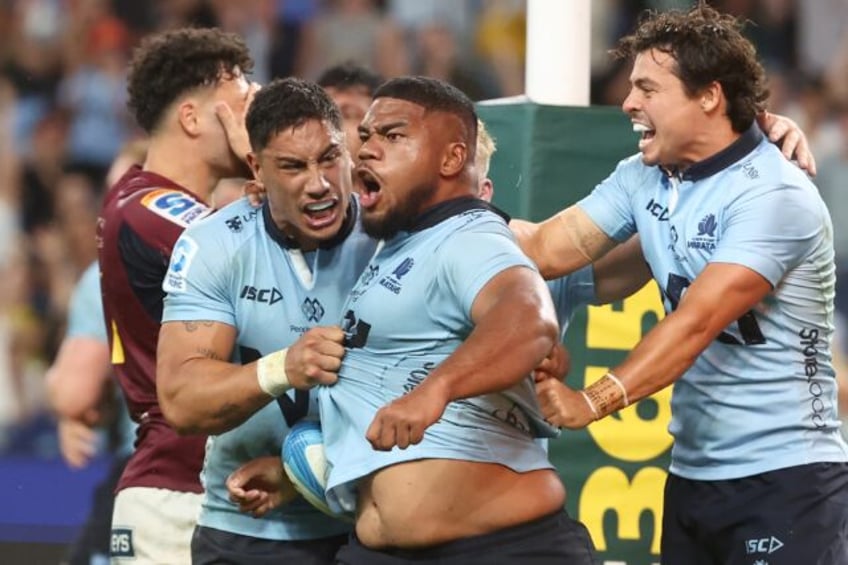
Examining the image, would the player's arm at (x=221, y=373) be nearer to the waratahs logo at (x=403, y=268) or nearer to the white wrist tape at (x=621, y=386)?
the waratahs logo at (x=403, y=268)

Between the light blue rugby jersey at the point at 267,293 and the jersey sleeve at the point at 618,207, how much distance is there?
2.37 feet

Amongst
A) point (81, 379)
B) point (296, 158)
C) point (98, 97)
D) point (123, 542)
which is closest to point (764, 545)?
point (296, 158)

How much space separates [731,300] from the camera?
418 centimetres

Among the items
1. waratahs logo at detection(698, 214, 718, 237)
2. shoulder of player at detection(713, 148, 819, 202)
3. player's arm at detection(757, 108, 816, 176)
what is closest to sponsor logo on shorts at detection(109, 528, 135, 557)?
waratahs logo at detection(698, 214, 718, 237)

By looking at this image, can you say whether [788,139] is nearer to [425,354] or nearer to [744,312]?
[744,312]

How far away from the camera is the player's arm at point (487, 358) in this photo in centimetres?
349

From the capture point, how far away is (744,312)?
4.24 m

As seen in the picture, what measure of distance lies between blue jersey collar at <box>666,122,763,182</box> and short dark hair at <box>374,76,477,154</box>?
25.4 inches

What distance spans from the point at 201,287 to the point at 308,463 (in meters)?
0.56

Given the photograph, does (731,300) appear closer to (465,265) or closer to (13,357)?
(465,265)

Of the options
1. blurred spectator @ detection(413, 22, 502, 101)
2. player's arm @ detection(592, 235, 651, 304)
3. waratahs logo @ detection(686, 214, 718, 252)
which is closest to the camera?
waratahs logo @ detection(686, 214, 718, 252)

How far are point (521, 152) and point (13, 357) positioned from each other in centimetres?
519

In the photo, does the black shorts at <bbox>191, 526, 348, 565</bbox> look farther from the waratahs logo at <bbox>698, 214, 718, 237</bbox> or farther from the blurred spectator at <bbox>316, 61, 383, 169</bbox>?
the blurred spectator at <bbox>316, 61, 383, 169</bbox>

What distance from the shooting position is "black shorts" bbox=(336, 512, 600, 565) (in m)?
3.93
